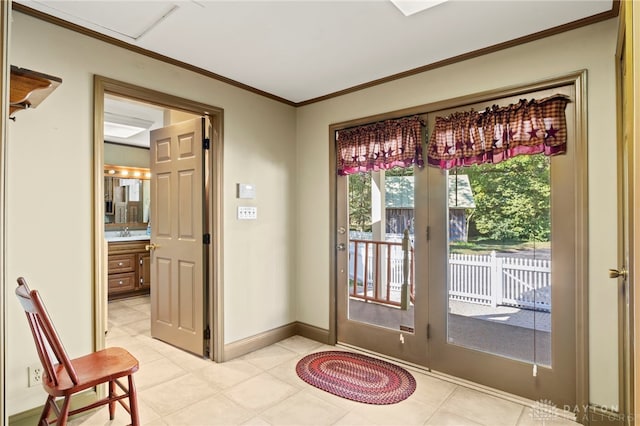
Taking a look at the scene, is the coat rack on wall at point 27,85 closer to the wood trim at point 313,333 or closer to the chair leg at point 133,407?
the chair leg at point 133,407

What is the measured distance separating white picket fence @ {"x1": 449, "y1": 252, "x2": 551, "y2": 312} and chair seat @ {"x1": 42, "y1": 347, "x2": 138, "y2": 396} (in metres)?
2.30

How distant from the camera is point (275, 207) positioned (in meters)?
Result: 3.60

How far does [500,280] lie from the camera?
255cm

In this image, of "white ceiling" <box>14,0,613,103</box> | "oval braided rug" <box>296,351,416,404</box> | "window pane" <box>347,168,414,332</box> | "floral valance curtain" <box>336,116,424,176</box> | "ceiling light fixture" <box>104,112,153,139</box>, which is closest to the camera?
"white ceiling" <box>14,0,613,103</box>

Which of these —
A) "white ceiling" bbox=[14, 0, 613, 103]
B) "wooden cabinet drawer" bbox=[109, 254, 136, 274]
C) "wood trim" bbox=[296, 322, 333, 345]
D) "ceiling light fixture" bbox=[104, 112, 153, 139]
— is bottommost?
"wood trim" bbox=[296, 322, 333, 345]

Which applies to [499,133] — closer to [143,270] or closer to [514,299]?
[514,299]

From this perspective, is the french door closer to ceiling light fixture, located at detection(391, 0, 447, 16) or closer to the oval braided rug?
the oval braided rug

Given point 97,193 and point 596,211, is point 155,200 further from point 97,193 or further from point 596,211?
point 596,211

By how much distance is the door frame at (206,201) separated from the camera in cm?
234

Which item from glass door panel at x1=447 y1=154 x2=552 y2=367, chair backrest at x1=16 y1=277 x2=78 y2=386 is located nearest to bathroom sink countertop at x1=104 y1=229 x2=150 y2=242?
chair backrest at x1=16 y1=277 x2=78 y2=386

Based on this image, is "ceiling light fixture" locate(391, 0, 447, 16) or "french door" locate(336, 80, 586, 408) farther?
"french door" locate(336, 80, 586, 408)

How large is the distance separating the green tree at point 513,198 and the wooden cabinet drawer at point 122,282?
4922 millimetres

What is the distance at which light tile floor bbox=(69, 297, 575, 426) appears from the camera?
221 cm

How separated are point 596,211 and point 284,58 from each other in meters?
2.39
